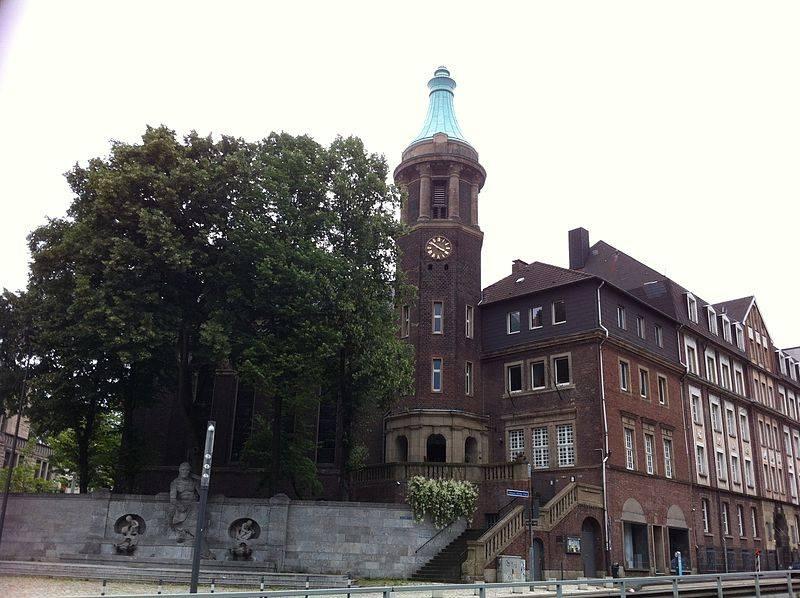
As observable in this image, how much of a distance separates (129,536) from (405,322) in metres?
18.4

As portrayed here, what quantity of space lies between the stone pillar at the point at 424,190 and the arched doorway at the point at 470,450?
42.0 feet

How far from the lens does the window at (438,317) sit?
42.6 metres

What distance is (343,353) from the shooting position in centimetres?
3375

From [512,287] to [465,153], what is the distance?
8446 mm

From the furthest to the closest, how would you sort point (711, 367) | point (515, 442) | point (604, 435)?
point (711, 367)
point (515, 442)
point (604, 435)

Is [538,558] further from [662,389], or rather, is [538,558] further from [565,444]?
[662,389]

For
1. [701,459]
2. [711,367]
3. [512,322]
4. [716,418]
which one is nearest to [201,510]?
[512,322]

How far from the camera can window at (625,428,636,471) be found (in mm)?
39750

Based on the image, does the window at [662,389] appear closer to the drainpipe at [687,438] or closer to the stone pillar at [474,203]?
the drainpipe at [687,438]

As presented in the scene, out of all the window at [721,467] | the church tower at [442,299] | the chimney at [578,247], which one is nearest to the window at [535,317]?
the church tower at [442,299]

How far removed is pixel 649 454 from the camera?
41.9 meters

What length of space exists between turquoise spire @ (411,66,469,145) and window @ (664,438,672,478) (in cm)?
2128

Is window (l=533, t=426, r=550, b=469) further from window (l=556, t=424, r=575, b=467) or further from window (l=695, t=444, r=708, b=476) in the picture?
window (l=695, t=444, r=708, b=476)

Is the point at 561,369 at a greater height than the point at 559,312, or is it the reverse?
the point at 559,312
